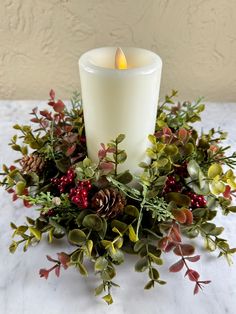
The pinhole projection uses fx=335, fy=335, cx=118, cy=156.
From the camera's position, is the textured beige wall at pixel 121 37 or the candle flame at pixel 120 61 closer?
the candle flame at pixel 120 61

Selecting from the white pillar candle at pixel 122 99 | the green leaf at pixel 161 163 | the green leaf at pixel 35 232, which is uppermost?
the white pillar candle at pixel 122 99

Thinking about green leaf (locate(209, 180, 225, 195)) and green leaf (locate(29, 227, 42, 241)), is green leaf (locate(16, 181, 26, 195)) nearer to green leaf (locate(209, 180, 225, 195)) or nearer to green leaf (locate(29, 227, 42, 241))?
green leaf (locate(29, 227, 42, 241))

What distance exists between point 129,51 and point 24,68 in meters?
0.48

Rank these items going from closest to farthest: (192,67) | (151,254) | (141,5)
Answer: (151,254) < (141,5) < (192,67)

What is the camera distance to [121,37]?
73 centimetres

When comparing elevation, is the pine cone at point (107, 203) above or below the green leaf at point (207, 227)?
above

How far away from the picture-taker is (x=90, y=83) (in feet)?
1.18

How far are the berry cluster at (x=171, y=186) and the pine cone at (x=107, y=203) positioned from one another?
2.5 inches

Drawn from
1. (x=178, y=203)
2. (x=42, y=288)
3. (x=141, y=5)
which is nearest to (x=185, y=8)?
(x=141, y=5)

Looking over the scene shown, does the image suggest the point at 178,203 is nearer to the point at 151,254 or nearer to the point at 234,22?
the point at 151,254

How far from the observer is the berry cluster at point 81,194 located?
0.35 metres

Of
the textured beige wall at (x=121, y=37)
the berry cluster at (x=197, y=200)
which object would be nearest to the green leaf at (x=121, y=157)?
the berry cluster at (x=197, y=200)

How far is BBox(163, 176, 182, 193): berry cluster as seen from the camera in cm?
40

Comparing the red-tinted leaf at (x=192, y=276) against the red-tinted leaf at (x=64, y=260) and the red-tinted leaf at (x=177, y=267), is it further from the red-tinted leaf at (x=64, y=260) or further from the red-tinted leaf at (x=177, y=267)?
the red-tinted leaf at (x=64, y=260)
